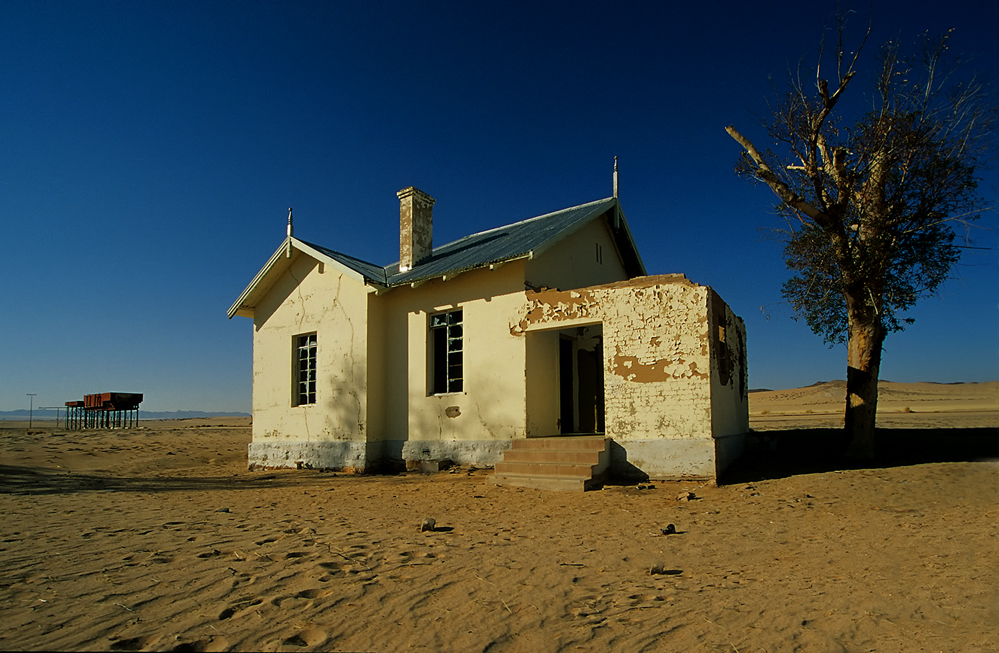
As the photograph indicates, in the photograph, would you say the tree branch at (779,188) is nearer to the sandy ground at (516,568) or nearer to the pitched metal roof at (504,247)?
the pitched metal roof at (504,247)

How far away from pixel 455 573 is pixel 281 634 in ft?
5.31

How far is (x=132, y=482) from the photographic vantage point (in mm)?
11547

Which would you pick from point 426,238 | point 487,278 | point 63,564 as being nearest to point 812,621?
point 63,564

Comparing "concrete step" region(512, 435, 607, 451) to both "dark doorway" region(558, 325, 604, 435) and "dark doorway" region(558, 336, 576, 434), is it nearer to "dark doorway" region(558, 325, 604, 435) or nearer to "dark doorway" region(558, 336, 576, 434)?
"dark doorway" region(558, 325, 604, 435)

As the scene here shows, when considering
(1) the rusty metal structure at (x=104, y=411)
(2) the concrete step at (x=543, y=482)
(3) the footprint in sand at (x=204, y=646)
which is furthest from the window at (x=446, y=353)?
(1) the rusty metal structure at (x=104, y=411)

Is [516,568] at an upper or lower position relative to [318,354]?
lower

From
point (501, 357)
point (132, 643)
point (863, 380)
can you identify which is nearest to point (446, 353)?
point (501, 357)

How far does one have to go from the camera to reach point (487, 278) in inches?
496

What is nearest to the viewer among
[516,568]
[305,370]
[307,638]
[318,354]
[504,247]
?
[307,638]

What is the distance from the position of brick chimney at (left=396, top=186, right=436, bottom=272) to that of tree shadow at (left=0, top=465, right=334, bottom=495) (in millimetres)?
5964

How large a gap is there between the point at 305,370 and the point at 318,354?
1089 mm

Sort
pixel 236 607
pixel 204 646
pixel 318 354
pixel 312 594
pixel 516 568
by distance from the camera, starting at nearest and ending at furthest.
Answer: pixel 204 646 < pixel 236 607 < pixel 312 594 < pixel 516 568 < pixel 318 354

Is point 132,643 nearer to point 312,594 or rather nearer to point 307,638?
point 307,638

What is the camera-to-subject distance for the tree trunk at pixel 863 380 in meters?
11.5
